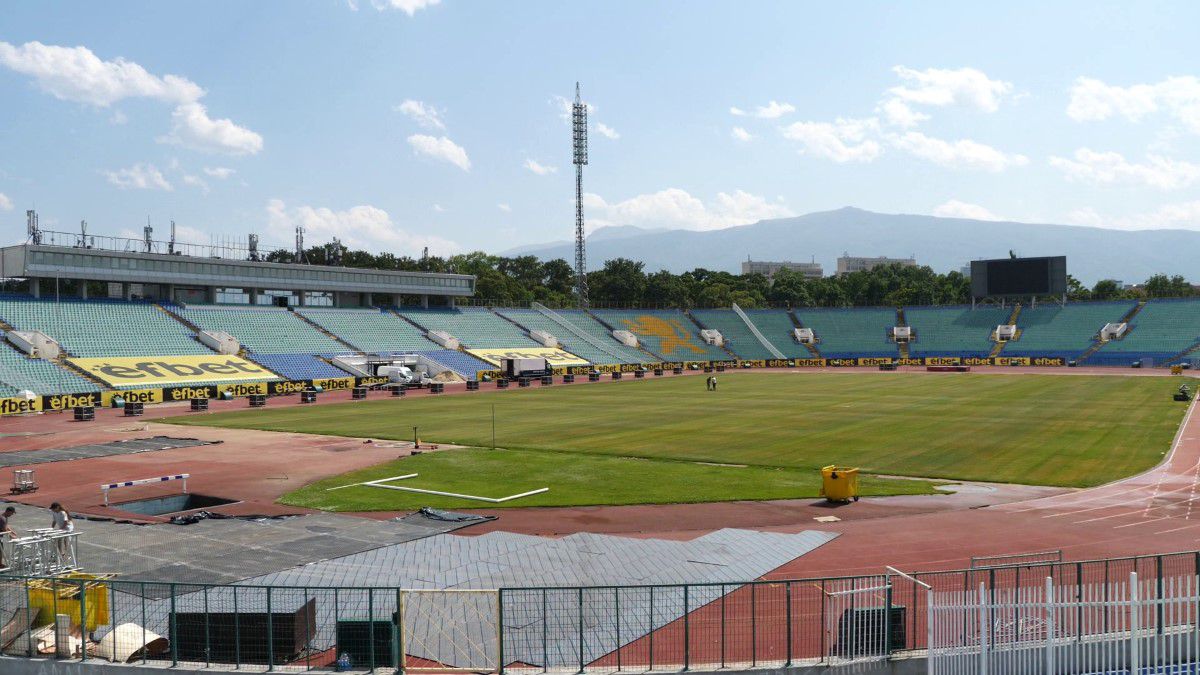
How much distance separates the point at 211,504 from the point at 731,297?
491ft

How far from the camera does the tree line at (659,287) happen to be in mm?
154375

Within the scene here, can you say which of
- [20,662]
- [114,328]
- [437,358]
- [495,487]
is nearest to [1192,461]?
[495,487]

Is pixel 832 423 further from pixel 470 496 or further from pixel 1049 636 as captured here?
pixel 1049 636

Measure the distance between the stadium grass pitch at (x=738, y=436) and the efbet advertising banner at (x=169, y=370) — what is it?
1414cm

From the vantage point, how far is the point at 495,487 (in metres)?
29.0

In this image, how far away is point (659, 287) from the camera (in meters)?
156

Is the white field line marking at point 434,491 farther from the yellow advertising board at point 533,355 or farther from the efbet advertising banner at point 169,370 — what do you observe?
the yellow advertising board at point 533,355

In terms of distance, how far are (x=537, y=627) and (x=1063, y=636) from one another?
822cm

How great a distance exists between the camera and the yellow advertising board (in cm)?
9638

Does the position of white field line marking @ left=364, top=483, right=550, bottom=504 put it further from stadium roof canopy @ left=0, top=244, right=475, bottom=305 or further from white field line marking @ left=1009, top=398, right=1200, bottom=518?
stadium roof canopy @ left=0, top=244, right=475, bottom=305

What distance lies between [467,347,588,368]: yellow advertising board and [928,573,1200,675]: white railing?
273 feet

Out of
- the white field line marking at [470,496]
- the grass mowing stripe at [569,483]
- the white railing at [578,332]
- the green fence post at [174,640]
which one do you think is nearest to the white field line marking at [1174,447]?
the grass mowing stripe at [569,483]

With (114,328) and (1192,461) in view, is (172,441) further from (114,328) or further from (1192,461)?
(1192,461)

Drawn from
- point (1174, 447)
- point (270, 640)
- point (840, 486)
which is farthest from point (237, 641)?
point (1174, 447)
